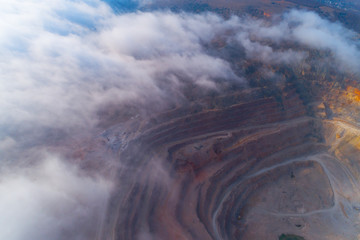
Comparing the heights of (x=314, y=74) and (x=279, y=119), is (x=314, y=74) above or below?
above

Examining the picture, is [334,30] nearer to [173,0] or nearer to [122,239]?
[173,0]

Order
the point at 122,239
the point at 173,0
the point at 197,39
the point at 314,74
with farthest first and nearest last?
1. the point at 173,0
2. the point at 197,39
3. the point at 314,74
4. the point at 122,239

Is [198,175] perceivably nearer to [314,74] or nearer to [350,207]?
[350,207]

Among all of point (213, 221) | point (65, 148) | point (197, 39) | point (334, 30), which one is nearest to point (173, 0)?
point (197, 39)

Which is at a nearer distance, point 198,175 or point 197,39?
point 198,175

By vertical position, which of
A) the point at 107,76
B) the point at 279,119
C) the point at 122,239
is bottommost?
the point at 122,239

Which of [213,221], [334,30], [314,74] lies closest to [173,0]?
[334,30]

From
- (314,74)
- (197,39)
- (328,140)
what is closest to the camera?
(328,140)
